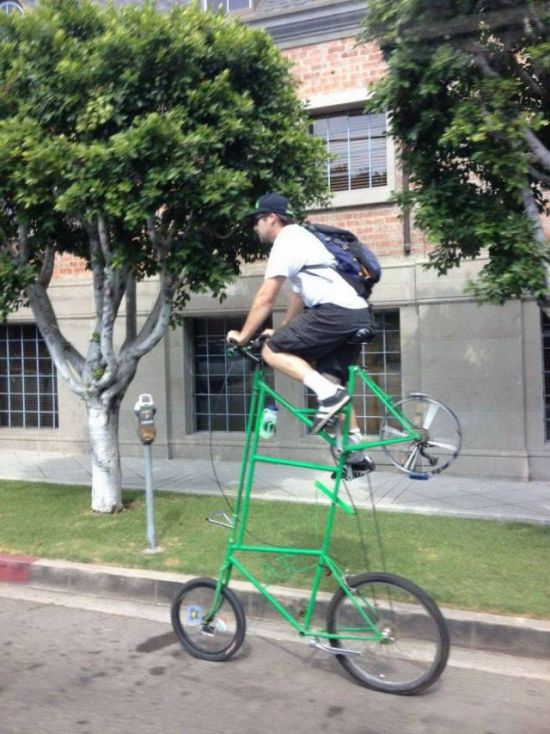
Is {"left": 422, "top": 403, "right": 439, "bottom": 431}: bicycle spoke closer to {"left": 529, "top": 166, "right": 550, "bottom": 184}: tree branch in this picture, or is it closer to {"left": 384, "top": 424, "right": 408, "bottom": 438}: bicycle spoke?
{"left": 384, "top": 424, "right": 408, "bottom": 438}: bicycle spoke

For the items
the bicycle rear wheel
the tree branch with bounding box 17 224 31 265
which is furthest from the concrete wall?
the bicycle rear wheel

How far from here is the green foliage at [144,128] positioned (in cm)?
644

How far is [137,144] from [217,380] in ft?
19.2

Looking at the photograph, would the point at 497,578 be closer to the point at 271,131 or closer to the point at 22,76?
the point at 271,131

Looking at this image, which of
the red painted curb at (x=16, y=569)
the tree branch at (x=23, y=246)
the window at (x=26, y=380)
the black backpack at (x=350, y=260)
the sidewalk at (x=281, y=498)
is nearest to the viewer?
the black backpack at (x=350, y=260)

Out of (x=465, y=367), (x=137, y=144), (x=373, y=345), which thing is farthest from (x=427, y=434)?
(x=373, y=345)

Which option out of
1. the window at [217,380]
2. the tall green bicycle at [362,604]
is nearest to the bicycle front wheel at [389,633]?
the tall green bicycle at [362,604]

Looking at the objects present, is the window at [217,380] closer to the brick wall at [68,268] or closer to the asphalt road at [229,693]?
the brick wall at [68,268]

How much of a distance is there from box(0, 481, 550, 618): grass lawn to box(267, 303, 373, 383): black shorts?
1.40 meters

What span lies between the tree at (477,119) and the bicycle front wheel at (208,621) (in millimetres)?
3014

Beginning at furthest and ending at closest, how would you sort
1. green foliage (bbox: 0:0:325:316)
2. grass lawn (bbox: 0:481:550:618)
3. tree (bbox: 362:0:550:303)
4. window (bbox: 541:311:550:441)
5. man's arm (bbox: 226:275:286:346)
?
window (bbox: 541:311:550:441) → green foliage (bbox: 0:0:325:316) → tree (bbox: 362:0:550:303) → grass lawn (bbox: 0:481:550:618) → man's arm (bbox: 226:275:286:346)

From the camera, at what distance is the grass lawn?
17.6 feet

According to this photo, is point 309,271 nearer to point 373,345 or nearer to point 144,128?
point 144,128

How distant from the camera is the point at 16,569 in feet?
20.8
